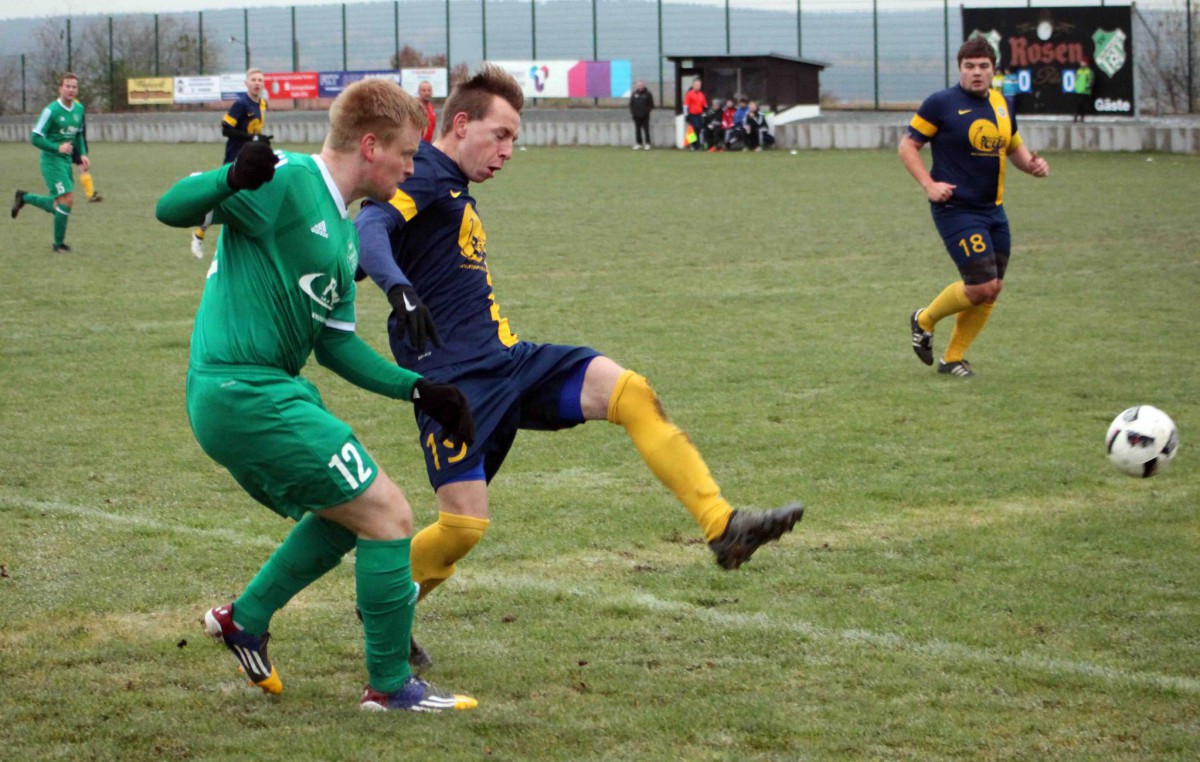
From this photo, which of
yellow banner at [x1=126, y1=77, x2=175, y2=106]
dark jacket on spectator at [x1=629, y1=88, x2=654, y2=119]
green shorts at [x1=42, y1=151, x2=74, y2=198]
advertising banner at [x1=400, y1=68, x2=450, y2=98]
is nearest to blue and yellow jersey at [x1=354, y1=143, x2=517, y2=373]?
green shorts at [x1=42, y1=151, x2=74, y2=198]

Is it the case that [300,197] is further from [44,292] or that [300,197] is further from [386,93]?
[44,292]

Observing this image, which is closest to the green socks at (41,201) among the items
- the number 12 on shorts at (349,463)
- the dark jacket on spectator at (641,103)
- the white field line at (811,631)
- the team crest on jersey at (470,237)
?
the white field line at (811,631)

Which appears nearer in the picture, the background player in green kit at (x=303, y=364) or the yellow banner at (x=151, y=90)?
the background player in green kit at (x=303, y=364)

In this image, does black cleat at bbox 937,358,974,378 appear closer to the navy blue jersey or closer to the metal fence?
the navy blue jersey

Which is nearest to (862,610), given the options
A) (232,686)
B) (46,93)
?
(232,686)

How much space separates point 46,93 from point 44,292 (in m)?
52.3

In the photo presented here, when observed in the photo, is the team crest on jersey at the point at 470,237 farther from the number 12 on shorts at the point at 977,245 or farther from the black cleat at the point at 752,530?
the number 12 on shorts at the point at 977,245

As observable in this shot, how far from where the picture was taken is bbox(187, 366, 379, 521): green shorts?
11.8 ft

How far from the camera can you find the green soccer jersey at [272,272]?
3604 mm

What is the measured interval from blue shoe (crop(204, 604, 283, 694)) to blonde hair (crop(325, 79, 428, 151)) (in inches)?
52.8

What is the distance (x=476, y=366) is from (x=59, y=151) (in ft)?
46.3

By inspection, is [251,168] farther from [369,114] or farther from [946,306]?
[946,306]

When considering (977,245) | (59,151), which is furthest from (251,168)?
(59,151)

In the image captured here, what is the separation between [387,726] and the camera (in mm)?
3801
